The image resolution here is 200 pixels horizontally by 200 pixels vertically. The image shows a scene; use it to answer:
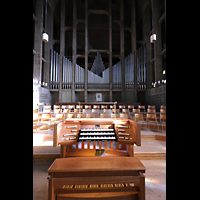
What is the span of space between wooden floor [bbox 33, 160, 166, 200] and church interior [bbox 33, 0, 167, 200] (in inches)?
0.6

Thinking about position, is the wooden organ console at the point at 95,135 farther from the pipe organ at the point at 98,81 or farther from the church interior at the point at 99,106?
the pipe organ at the point at 98,81

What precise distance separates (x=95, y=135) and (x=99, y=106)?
254 inches

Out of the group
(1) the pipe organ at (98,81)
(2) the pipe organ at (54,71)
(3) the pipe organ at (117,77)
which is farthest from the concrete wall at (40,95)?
(3) the pipe organ at (117,77)

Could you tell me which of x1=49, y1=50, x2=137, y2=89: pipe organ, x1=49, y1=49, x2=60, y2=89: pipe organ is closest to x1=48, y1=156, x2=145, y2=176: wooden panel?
x1=49, y1=50, x2=137, y2=89: pipe organ

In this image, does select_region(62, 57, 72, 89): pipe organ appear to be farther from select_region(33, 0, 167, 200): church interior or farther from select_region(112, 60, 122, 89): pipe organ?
select_region(112, 60, 122, 89): pipe organ

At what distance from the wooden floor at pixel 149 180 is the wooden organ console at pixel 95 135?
19.3 inches

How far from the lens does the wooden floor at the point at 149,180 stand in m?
1.80

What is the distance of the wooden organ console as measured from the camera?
7.14 feet

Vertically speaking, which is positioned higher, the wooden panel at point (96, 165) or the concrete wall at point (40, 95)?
the concrete wall at point (40, 95)

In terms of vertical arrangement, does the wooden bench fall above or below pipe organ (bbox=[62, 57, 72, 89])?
below
